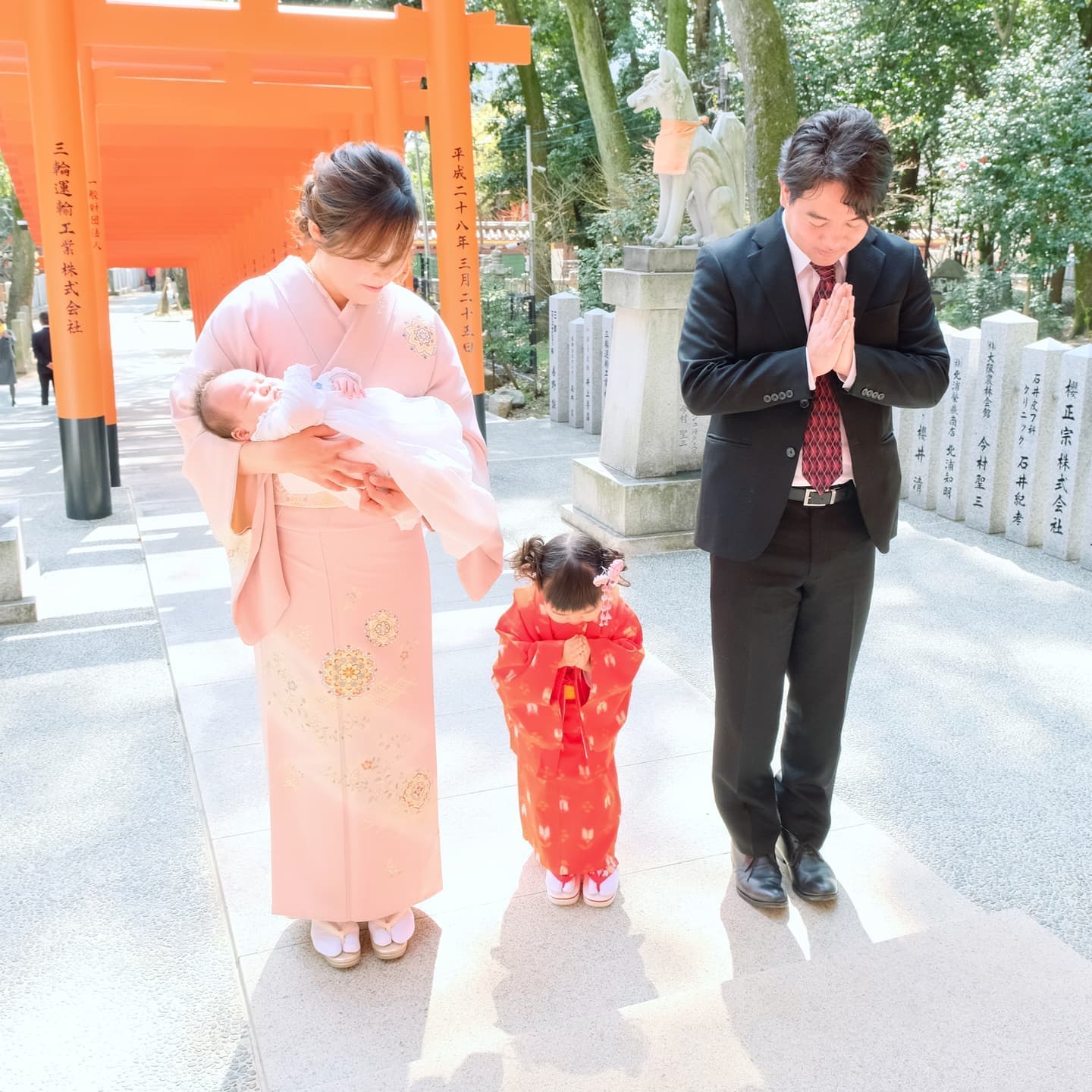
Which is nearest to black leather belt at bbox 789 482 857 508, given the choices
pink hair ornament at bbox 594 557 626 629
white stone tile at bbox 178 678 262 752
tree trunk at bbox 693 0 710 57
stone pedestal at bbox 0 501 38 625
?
pink hair ornament at bbox 594 557 626 629

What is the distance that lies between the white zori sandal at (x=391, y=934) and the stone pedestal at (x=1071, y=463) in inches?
174

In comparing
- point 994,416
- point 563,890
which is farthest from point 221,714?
point 994,416

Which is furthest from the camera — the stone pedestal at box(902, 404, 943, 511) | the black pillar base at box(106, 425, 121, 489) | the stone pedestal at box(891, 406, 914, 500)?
the black pillar base at box(106, 425, 121, 489)

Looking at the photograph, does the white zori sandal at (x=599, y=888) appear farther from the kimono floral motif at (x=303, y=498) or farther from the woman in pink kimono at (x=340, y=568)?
the kimono floral motif at (x=303, y=498)

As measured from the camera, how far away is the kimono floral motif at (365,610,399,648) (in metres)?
2.31

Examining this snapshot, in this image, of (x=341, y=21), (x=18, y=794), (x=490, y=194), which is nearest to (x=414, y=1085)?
(x=18, y=794)

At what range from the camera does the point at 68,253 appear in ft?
22.2

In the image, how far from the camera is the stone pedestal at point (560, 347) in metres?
10.8

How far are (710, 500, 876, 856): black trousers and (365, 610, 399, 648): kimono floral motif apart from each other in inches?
29.9

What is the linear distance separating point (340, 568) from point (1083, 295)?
1484cm

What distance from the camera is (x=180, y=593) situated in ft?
18.1

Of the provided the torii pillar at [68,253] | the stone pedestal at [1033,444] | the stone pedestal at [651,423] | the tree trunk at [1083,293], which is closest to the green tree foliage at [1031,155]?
the tree trunk at [1083,293]

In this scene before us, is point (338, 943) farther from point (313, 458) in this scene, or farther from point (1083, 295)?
point (1083, 295)

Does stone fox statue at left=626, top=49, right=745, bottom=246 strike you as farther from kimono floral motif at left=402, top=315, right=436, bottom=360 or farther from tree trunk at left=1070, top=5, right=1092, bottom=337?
tree trunk at left=1070, top=5, right=1092, bottom=337
